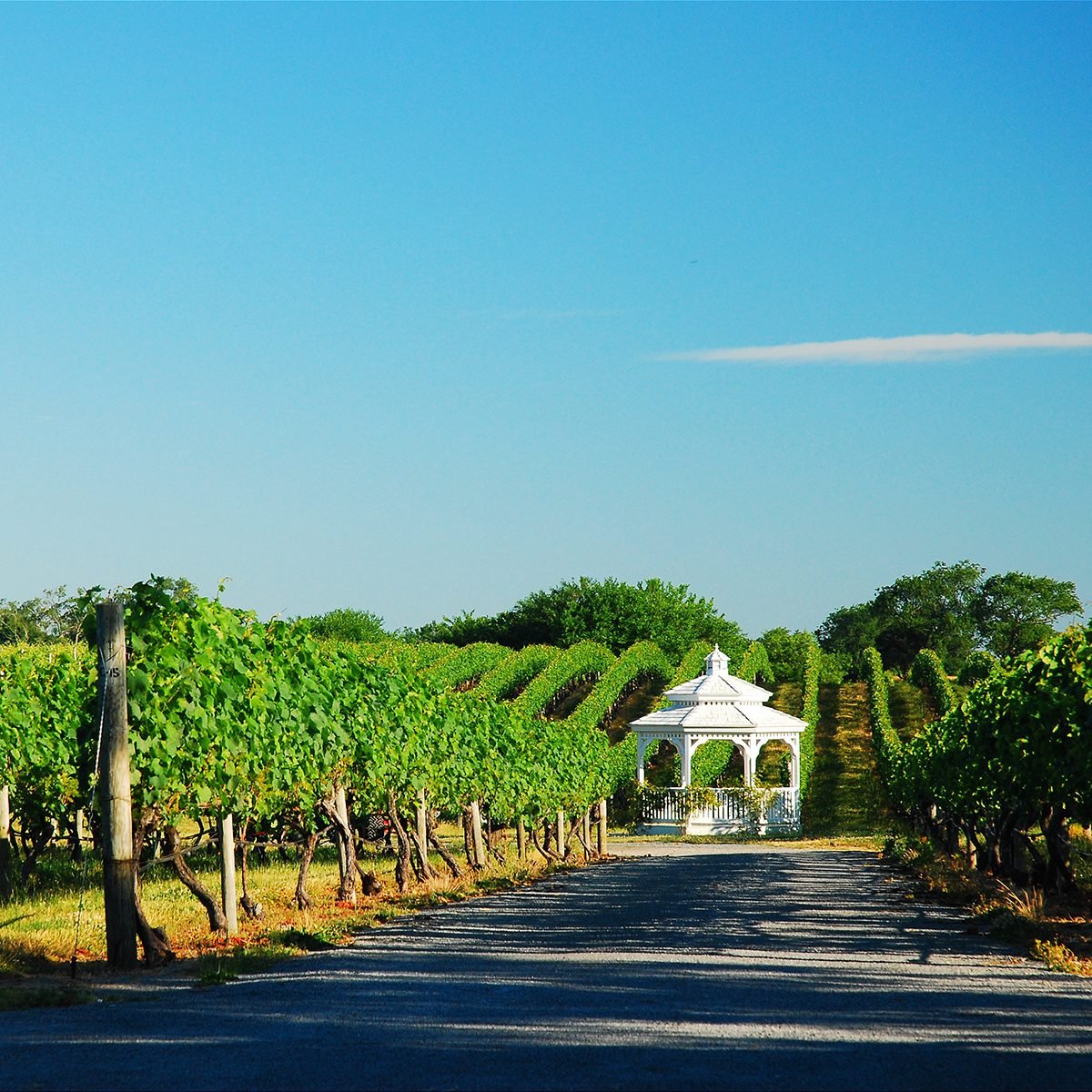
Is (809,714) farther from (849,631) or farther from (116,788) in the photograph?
(849,631)

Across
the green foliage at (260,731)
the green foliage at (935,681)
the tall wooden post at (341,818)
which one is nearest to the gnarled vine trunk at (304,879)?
the green foliage at (260,731)

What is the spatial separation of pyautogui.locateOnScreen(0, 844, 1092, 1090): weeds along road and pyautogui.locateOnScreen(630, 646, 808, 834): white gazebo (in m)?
27.2

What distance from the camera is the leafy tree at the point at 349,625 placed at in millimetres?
101500

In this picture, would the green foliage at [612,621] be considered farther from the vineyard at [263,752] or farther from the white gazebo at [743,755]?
the vineyard at [263,752]

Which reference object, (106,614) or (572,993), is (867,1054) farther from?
(106,614)

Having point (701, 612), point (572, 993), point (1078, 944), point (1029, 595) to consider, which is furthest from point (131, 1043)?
point (1029, 595)

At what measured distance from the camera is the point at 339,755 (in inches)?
601

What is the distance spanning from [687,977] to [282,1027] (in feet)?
10.6

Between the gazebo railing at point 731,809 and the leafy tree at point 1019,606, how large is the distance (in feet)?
273

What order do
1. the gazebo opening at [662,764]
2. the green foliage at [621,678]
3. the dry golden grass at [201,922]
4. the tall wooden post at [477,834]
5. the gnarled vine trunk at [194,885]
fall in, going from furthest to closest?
1. the green foliage at [621,678]
2. the gazebo opening at [662,764]
3. the tall wooden post at [477,834]
4. the gnarled vine trunk at [194,885]
5. the dry golden grass at [201,922]

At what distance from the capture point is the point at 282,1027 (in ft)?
24.5

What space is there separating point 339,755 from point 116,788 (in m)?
5.04

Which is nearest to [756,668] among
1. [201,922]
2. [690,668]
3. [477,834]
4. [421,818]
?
[690,668]

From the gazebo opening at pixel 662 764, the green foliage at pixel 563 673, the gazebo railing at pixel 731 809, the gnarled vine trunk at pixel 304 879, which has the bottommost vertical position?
the gazebo railing at pixel 731 809
